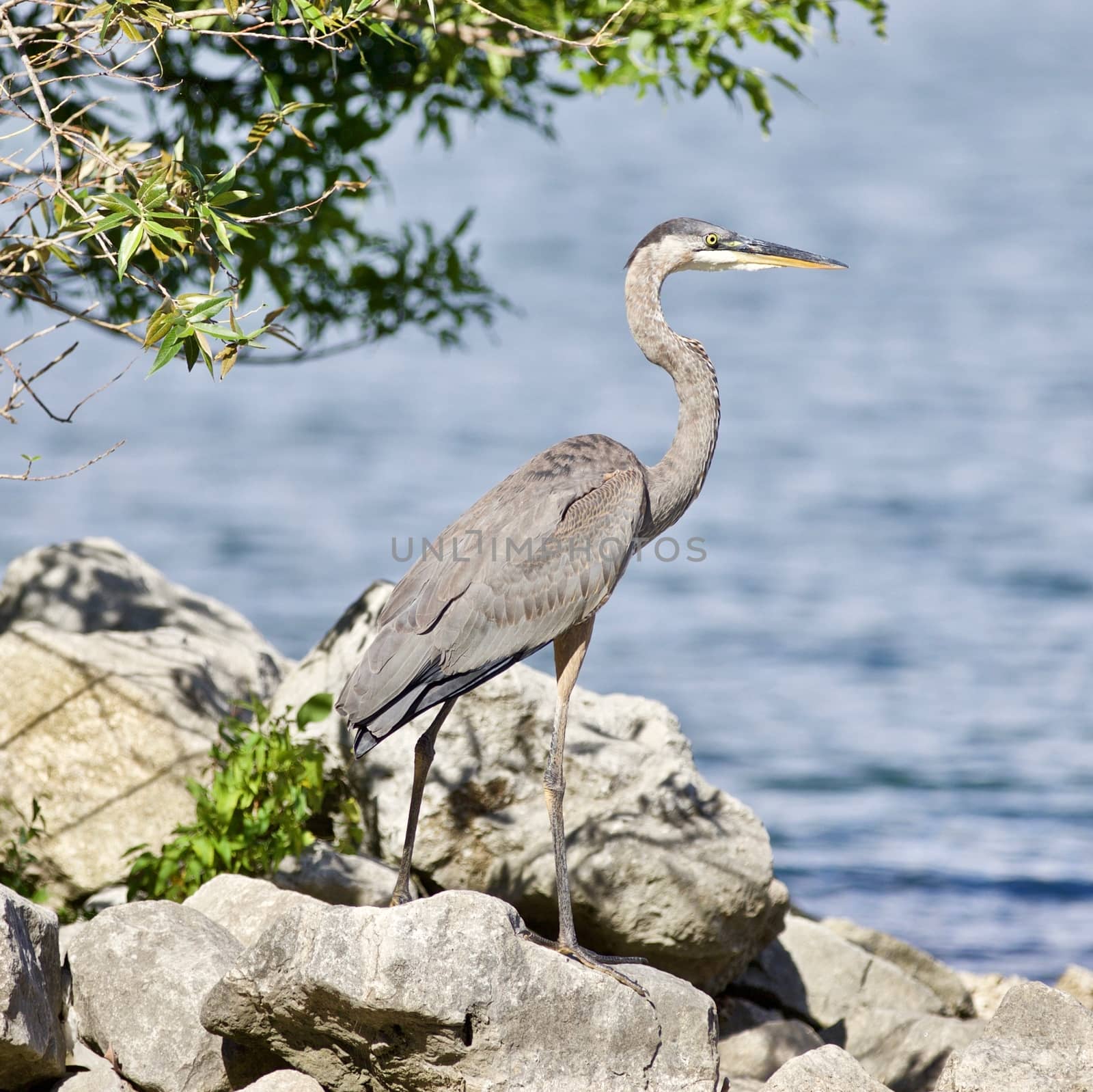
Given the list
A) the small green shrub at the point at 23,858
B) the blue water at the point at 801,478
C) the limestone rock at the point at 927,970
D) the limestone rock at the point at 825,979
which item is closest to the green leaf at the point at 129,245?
the small green shrub at the point at 23,858

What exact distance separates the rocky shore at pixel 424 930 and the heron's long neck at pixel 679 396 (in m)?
1.23

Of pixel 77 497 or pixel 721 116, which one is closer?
pixel 77 497

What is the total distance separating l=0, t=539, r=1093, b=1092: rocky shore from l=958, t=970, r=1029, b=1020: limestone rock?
1.3 inches

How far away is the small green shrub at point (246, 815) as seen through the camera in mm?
6008

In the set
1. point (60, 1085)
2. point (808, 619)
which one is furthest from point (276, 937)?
point (808, 619)

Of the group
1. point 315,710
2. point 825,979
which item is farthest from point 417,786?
point 825,979

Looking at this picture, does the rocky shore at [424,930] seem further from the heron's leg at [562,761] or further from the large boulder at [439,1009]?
the heron's leg at [562,761]

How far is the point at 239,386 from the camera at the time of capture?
25578mm

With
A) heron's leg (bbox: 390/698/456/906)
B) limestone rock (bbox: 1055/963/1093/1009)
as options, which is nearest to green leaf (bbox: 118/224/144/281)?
heron's leg (bbox: 390/698/456/906)

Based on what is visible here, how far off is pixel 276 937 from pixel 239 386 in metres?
21.8

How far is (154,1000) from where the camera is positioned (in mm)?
4887

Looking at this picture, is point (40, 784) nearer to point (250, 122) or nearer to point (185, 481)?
point (250, 122)

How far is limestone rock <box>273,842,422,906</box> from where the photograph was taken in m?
6.12

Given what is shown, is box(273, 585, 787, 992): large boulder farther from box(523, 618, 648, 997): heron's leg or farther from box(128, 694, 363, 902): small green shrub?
box(523, 618, 648, 997): heron's leg
